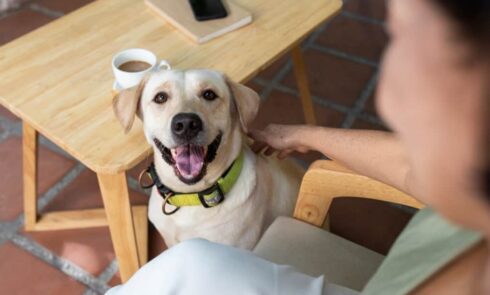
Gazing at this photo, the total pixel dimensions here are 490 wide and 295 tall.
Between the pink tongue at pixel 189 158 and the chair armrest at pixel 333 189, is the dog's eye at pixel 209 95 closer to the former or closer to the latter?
the pink tongue at pixel 189 158

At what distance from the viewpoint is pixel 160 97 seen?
1205 millimetres

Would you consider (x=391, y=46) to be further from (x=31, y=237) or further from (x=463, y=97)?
(x=31, y=237)

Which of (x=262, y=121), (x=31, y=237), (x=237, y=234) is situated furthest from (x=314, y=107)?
(x=31, y=237)

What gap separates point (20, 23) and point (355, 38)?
176 centimetres

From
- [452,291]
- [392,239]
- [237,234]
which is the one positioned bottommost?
[392,239]

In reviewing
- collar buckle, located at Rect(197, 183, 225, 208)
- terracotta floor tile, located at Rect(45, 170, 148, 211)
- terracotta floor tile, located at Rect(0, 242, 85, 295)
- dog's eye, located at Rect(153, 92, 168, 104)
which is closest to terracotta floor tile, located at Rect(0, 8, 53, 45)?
terracotta floor tile, located at Rect(45, 170, 148, 211)

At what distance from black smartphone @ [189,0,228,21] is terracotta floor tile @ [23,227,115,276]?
82 cm

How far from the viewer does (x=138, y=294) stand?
0.91 metres

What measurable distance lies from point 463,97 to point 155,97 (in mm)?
941

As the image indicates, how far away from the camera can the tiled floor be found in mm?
1630

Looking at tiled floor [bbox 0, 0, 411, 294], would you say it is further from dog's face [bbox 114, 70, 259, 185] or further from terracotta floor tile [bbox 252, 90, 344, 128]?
dog's face [bbox 114, 70, 259, 185]

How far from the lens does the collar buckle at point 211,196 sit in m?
1.24

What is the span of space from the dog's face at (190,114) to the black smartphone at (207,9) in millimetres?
301

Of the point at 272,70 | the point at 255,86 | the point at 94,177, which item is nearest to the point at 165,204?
the point at 94,177
